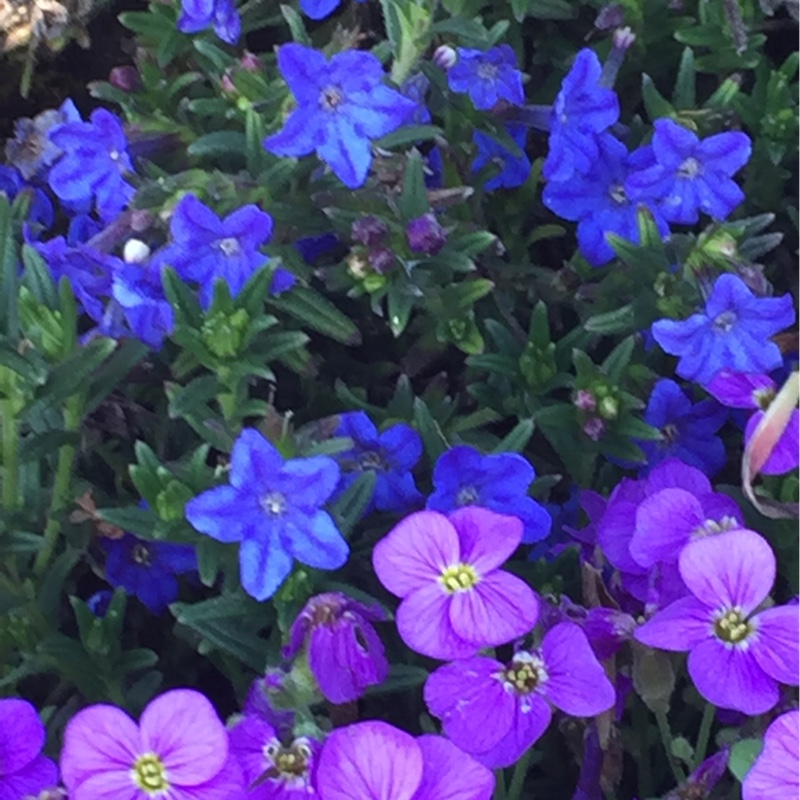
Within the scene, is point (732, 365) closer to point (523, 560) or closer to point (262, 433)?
point (523, 560)

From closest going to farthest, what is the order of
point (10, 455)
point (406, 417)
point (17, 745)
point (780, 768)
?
point (780, 768)
point (17, 745)
point (10, 455)
point (406, 417)

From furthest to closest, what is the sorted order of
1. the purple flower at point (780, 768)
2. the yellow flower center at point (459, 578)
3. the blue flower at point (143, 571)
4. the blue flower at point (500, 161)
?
the blue flower at point (500, 161) → the blue flower at point (143, 571) → the yellow flower center at point (459, 578) → the purple flower at point (780, 768)

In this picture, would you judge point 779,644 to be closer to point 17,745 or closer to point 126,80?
point 17,745

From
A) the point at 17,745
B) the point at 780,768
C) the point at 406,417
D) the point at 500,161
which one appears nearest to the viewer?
the point at 780,768

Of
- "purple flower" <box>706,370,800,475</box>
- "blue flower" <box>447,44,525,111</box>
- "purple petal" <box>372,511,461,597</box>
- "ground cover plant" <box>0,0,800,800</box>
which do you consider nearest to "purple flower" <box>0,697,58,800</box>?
"ground cover plant" <box>0,0,800,800</box>

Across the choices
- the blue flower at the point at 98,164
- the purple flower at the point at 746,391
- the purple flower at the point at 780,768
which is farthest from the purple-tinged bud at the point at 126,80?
the purple flower at the point at 780,768

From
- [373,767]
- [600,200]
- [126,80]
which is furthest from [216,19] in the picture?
[373,767]

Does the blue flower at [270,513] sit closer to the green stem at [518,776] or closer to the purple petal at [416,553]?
the purple petal at [416,553]
